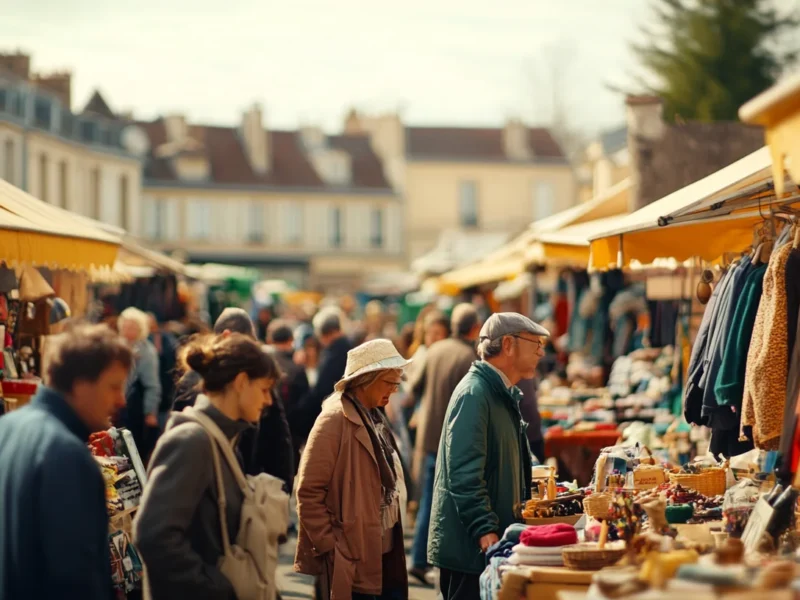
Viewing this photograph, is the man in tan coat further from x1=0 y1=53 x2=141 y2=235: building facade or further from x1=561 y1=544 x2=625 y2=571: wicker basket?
x1=0 y1=53 x2=141 y2=235: building facade

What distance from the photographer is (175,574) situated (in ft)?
13.1

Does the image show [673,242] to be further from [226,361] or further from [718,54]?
[718,54]

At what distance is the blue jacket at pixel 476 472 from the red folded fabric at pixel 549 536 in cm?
55

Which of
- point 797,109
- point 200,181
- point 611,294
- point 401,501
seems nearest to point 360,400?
point 401,501

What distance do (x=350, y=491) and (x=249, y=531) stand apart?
4.86 ft

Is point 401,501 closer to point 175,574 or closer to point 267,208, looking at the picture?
point 175,574

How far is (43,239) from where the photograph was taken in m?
7.00

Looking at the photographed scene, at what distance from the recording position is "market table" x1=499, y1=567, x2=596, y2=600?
4797mm

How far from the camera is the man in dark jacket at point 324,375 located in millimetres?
9828

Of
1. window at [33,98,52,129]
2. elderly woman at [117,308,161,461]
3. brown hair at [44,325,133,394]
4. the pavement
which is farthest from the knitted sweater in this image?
window at [33,98,52,129]

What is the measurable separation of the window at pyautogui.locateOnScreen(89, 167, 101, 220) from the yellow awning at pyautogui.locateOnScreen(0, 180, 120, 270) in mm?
36513

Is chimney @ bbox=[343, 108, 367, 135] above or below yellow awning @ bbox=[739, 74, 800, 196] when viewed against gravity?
above

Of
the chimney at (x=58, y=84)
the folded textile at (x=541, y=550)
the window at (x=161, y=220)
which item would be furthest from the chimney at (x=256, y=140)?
the folded textile at (x=541, y=550)

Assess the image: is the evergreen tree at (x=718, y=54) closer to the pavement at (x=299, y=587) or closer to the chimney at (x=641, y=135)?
the chimney at (x=641, y=135)
